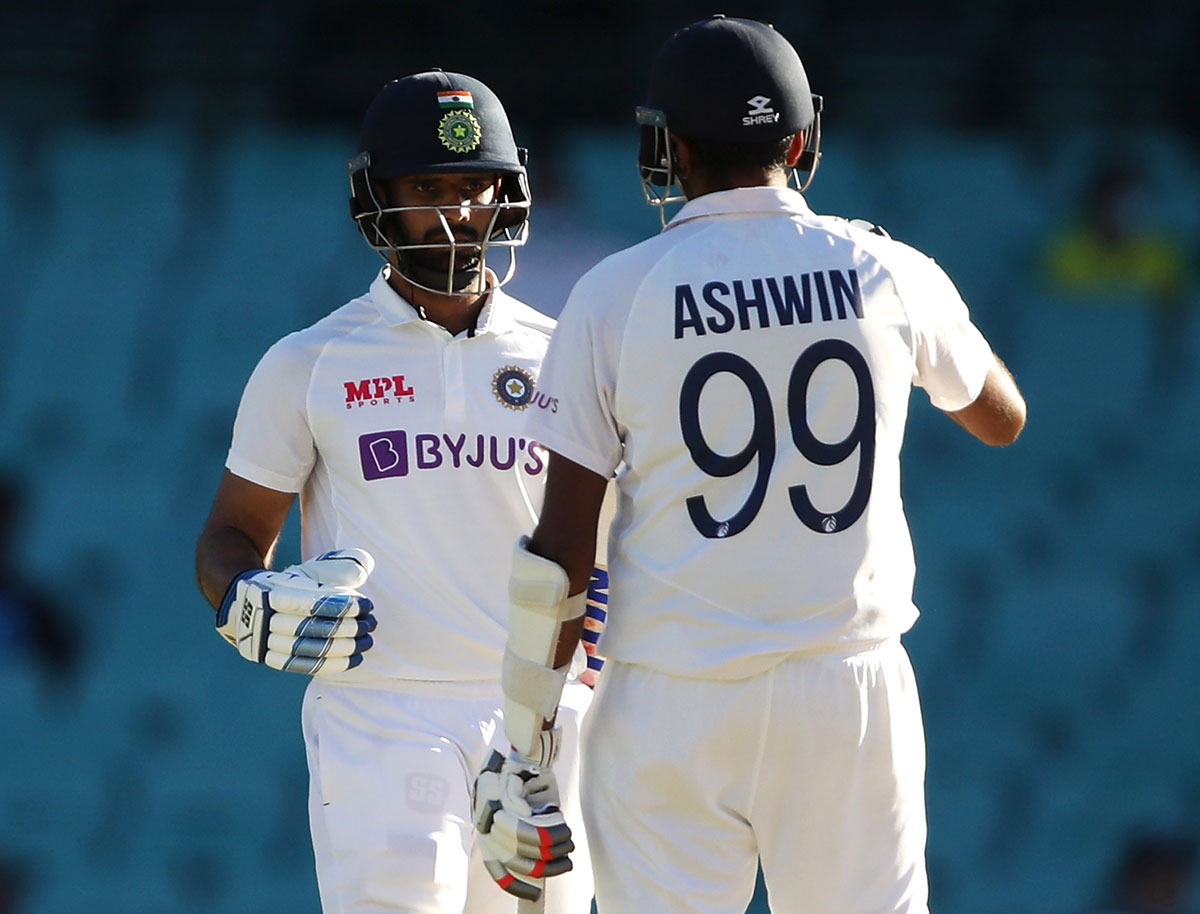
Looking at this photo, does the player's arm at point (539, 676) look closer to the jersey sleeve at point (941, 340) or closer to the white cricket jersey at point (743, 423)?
the white cricket jersey at point (743, 423)

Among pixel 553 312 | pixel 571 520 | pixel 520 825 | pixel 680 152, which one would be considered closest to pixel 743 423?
pixel 571 520

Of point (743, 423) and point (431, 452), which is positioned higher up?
point (743, 423)

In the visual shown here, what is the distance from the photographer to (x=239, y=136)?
895cm

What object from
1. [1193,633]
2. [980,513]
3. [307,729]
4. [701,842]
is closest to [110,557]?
[980,513]

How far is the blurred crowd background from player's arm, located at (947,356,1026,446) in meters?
3.99

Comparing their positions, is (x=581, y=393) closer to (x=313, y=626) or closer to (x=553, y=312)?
(x=313, y=626)

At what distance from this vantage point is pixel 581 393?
2.56 metres

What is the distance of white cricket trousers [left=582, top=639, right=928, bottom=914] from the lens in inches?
98.9

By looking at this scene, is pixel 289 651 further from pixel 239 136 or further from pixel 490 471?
pixel 239 136

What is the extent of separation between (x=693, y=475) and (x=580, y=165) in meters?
6.28

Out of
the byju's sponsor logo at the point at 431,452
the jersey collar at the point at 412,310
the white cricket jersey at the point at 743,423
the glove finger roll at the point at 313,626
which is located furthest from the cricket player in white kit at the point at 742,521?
the jersey collar at the point at 412,310

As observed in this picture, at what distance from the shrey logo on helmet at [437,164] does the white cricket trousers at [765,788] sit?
918mm

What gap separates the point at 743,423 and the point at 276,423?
982 millimetres

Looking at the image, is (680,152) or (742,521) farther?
(680,152)
